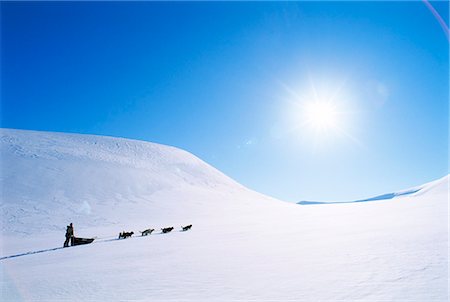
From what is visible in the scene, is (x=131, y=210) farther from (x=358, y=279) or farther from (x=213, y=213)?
(x=358, y=279)

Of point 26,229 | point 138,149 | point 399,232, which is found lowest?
point 399,232

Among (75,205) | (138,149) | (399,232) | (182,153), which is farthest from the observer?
(182,153)

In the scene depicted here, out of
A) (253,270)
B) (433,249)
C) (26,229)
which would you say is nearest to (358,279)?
(253,270)

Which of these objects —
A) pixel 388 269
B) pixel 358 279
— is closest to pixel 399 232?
pixel 388 269

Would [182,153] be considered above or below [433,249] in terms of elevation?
above

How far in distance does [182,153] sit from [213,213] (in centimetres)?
3908

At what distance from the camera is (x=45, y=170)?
136 feet

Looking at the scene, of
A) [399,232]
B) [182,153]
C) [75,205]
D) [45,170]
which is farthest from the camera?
[182,153]

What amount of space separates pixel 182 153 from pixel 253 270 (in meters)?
65.9

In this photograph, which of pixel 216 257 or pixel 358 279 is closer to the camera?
pixel 358 279

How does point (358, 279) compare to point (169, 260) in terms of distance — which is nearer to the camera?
point (358, 279)

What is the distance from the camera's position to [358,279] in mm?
7094

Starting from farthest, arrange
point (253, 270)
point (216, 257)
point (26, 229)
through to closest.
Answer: point (26, 229) → point (216, 257) → point (253, 270)

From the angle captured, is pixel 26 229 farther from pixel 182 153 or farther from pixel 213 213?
pixel 182 153
